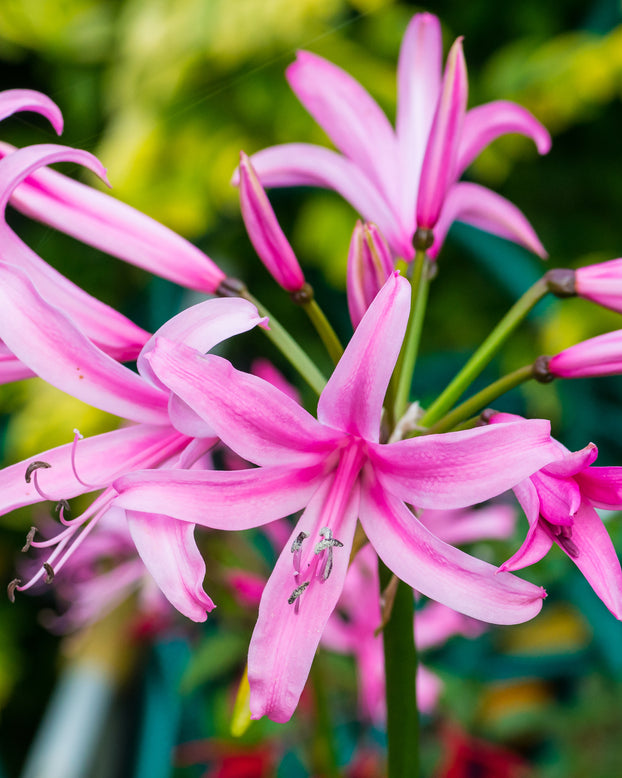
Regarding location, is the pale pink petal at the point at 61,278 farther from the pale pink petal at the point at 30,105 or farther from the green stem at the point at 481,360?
the green stem at the point at 481,360

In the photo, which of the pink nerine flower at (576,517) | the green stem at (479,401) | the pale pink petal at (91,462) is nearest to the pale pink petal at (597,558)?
the pink nerine flower at (576,517)

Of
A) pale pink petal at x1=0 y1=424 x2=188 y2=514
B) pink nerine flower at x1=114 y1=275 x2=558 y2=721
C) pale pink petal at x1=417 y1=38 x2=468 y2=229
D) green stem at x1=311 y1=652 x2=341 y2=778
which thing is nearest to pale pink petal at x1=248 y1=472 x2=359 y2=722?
pink nerine flower at x1=114 y1=275 x2=558 y2=721

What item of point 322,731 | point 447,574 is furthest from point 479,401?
point 322,731

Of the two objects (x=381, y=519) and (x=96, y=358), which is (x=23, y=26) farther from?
(x=381, y=519)

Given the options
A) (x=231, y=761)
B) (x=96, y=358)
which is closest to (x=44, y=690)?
(x=231, y=761)

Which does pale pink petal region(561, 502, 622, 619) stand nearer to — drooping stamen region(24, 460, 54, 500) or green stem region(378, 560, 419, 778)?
green stem region(378, 560, 419, 778)

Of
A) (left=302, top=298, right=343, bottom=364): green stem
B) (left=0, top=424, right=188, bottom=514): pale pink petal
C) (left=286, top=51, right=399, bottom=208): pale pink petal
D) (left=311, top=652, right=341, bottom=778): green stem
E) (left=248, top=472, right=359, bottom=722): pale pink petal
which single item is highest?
(left=286, top=51, right=399, bottom=208): pale pink petal

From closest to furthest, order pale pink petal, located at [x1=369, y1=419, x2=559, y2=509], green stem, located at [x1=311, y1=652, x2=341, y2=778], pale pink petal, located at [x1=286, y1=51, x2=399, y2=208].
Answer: pale pink petal, located at [x1=369, y1=419, x2=559, y2=509], pale pink petal, located at [x1=286, y1=51, x2=399, y2=208], green stem, located at [x1=311, y1=652, x2=341, y2=778]

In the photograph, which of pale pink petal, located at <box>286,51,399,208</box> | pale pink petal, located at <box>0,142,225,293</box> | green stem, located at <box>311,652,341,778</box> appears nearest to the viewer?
pale pink petal, located at <box>0,142,225,293</box>
